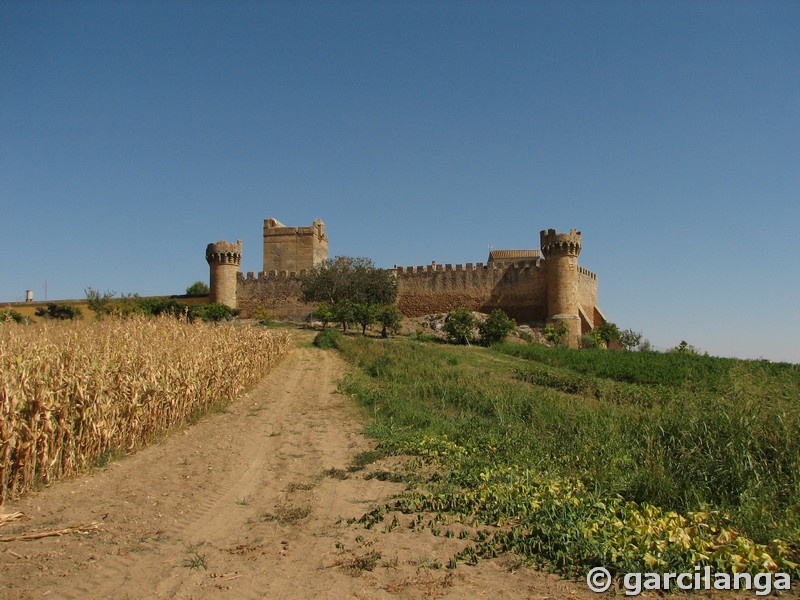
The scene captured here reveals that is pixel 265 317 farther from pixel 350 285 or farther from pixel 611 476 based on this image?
pixel 611 476

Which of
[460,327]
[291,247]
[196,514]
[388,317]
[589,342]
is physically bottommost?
[196,514]

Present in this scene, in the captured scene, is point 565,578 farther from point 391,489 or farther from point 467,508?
point 391,489

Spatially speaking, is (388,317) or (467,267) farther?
(467,267)

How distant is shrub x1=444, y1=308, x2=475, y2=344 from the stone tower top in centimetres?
844

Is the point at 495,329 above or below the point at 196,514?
above

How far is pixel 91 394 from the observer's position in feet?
23.9

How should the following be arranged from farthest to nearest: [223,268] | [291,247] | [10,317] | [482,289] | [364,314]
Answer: [291,247]
[223,268]
[482,289]
[364,314]
[10,317]

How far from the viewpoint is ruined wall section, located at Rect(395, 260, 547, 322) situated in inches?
1379

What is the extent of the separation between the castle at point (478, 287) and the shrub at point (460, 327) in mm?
7345

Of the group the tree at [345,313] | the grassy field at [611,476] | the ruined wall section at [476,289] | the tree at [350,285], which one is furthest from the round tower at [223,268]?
the grassy field at [611,476]

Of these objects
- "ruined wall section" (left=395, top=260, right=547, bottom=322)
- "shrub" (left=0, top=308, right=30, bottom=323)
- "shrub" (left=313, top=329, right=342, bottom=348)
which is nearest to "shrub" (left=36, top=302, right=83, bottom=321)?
"shrub" (left=0, top=308, right=30, bottom=323)

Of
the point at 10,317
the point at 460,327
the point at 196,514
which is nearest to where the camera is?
the point at 196,514

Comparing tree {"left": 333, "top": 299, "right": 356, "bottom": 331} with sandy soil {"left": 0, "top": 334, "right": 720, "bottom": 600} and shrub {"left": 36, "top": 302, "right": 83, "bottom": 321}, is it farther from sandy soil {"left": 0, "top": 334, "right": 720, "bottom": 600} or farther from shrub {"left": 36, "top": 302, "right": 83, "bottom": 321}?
sandy soil {"left": 0, "top": 334, "right": 720, "bottom": 600}

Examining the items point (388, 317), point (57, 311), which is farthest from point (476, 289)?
point (57, 311)
